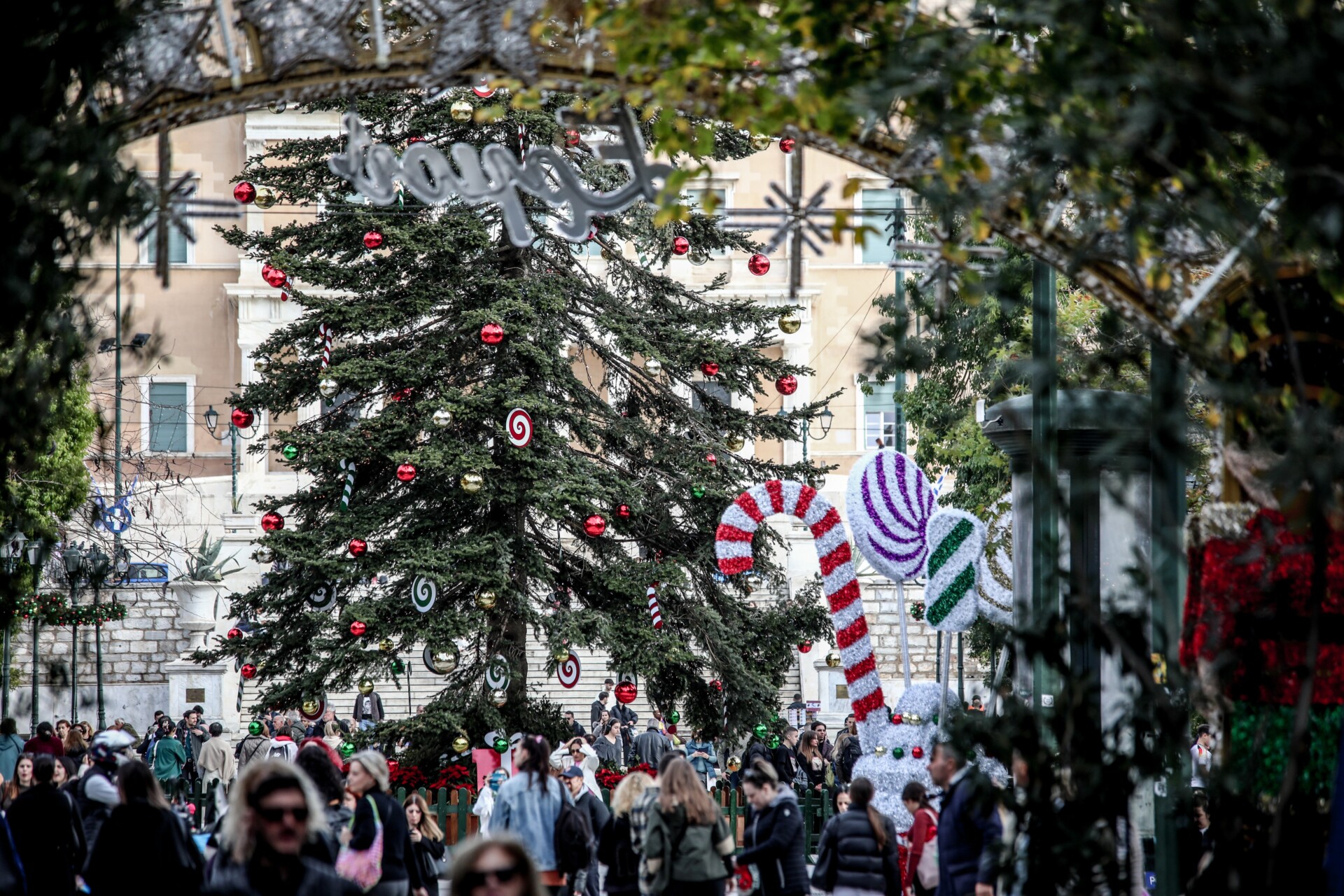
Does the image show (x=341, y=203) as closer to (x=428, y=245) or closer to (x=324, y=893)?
(x=428, y=245)

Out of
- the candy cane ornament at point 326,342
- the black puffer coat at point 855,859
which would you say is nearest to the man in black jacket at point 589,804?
the black puffer coat at point 855,859

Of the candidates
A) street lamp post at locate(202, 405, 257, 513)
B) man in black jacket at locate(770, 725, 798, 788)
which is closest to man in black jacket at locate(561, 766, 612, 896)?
man in black jacket at locate(770, 725, 798, 788)

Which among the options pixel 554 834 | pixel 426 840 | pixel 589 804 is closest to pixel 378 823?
pixel 554 834

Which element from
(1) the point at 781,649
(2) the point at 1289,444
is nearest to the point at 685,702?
(1) the point at 781,649

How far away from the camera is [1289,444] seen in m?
4.88

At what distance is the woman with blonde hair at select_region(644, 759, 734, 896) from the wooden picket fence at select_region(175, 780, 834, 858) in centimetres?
711

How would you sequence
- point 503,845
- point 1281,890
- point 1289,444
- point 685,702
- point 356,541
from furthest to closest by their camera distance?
point 685,702, point 356,541, point 1281,890, point 1289,444, point 503,845

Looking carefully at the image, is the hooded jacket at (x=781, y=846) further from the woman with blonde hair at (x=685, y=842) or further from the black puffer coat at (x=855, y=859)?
the woman with blonde hair at (x=685, y=842)

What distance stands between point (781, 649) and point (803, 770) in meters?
1.69

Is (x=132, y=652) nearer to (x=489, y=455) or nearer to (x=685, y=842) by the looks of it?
(x=489, y=455)

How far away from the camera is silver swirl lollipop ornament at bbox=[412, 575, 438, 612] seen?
17906 millimetres

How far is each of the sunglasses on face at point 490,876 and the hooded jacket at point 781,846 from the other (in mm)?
5507

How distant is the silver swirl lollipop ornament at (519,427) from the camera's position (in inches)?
715

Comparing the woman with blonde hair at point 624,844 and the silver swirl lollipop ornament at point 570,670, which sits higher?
the silver swirl lollipop ornament at point 570,670
